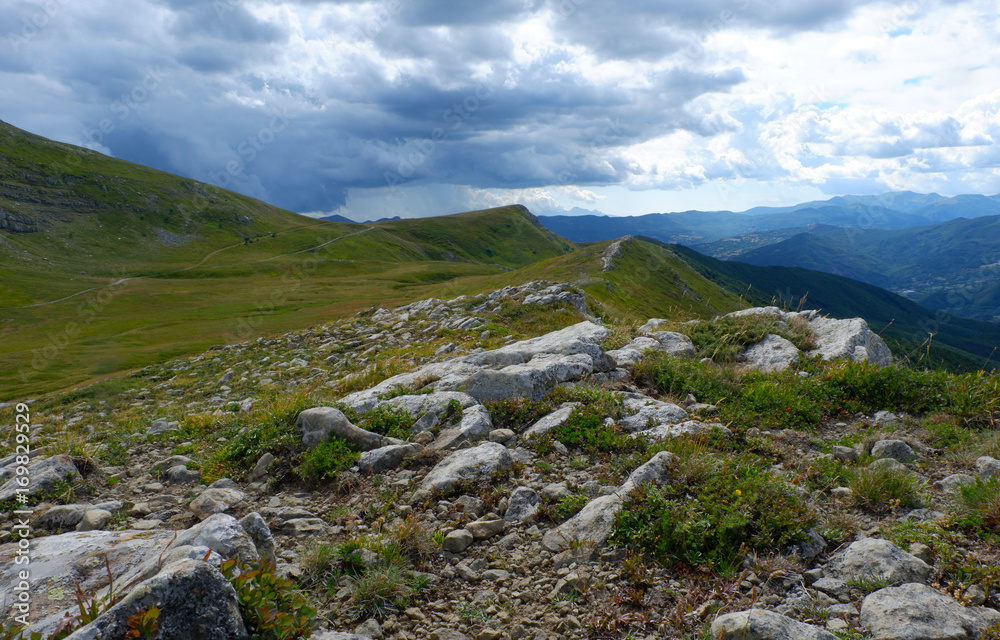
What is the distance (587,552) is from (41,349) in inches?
3166

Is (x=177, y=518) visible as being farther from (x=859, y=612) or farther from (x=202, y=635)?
(x=859, y=612)

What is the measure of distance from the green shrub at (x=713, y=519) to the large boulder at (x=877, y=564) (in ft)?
1.51

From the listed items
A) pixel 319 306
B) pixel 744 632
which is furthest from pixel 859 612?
pixel 319 306

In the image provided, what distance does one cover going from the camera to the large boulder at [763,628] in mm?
4223

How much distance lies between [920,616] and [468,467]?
5437mm

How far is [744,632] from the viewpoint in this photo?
4242mm

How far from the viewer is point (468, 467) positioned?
771 cm

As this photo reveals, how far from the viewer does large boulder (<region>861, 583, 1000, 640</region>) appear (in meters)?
4.21

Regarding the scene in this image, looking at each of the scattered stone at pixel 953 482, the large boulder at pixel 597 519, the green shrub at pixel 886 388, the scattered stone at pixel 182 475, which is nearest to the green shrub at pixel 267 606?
the large boulder at pixel 597 519

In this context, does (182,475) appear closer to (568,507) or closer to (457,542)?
(457,542)

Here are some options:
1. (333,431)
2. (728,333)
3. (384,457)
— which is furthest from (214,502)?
(728,333)

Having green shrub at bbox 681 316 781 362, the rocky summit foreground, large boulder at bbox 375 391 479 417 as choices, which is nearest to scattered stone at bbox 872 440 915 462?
the rocky summit foreground

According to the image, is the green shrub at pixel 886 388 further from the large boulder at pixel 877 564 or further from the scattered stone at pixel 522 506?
the scattered stone at pixel 522 506

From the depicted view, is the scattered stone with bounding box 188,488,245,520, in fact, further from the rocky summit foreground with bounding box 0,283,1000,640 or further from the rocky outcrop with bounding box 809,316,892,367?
the rocky outcrop with bounding box 809,316,892,367
